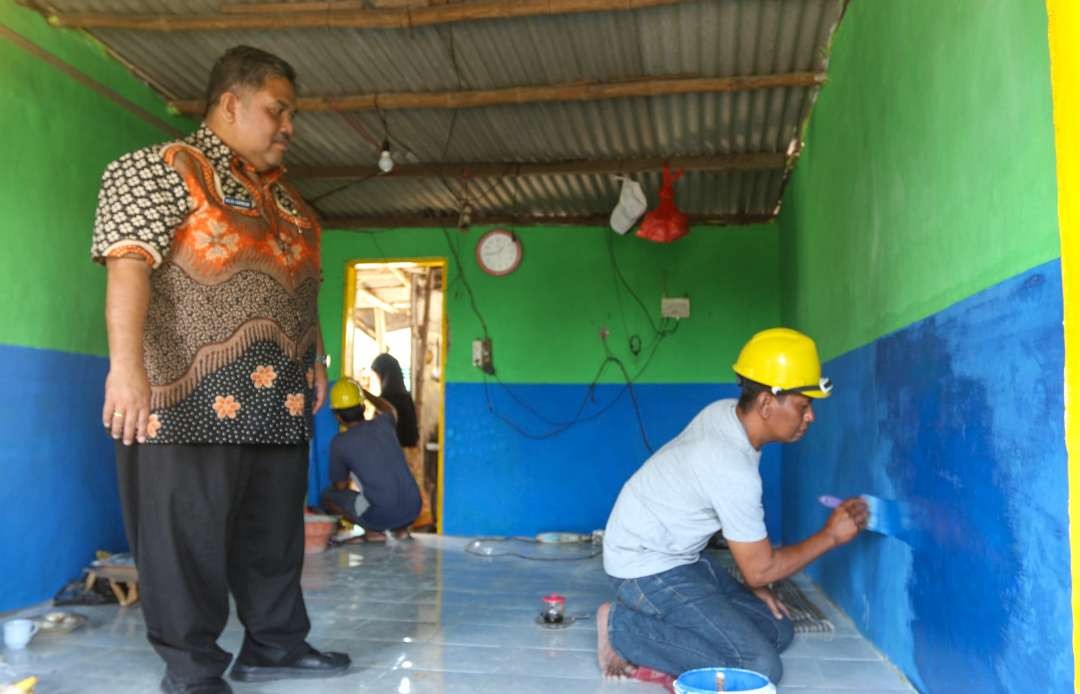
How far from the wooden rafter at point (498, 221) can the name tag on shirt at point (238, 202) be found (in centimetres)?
422

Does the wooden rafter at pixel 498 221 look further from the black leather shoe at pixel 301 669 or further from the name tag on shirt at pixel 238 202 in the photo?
the black leather shoe at pixel 301 669

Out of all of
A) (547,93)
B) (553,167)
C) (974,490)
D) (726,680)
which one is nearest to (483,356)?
(553,167)

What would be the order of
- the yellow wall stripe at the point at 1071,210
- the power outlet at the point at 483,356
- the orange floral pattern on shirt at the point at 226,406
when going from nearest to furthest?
the yellow wall stripe at the point at 1071,210 < the orange floral pattern on shirt at the point at 226,406 < the power outlet at the point at 483,356

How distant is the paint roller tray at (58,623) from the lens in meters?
3.07

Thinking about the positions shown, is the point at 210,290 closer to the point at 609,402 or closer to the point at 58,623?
the point at 58,623

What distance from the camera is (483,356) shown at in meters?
6.45

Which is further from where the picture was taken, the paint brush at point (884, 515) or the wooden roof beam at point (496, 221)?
the wooden roof beam at point (496, 221)

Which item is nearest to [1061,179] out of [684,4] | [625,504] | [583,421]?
[625,504]

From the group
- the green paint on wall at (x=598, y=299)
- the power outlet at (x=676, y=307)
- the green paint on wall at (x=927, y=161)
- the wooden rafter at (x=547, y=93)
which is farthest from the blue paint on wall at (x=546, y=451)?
the wooden rafter at (x=547, y=93)

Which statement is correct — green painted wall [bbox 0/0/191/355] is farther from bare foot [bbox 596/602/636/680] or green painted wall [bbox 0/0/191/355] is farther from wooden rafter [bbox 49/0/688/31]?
bare foot [bbox 596/602/636/680]

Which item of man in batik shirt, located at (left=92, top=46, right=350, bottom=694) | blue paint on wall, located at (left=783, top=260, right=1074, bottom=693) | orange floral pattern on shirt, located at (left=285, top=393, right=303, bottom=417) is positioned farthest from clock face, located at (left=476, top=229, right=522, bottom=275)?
orange floral pattern on shirt, located at (left=285, top=393, right=303, bottom=417)

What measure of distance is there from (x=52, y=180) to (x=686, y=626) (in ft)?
10.7

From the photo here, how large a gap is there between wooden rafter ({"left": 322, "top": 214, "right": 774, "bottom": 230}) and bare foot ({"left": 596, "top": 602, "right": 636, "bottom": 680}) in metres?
4.07

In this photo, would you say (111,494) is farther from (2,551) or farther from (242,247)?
(242,247)
